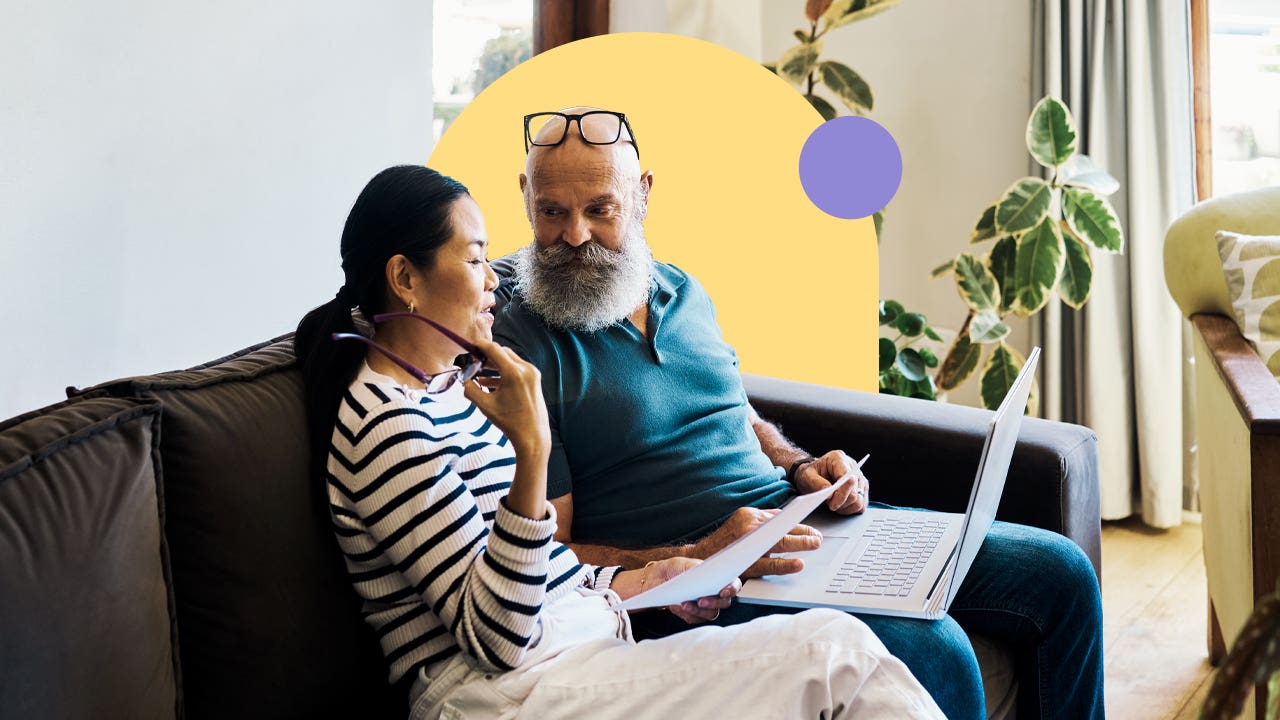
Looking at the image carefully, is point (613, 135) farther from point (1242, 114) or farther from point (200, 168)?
point (1242, 114)

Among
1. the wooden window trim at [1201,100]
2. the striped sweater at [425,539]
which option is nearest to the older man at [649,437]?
the striped sweater at [425,539]

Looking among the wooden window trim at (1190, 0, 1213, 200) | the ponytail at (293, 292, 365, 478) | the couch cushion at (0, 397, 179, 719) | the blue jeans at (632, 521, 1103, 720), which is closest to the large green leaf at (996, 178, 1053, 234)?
the wooden window trim at (1190, 0, 1213, 200)

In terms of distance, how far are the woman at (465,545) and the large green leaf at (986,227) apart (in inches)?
81.1

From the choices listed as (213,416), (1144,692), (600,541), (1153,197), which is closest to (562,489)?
(600,541)

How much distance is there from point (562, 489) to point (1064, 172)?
202cm

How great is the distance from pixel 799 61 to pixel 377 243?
2.04m

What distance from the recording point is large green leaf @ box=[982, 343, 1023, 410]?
10.1 feet

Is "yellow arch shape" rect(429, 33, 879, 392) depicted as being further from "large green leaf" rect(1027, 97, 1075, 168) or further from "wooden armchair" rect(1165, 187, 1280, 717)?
"large green leaf" rect(1027, 97, 1075, 168)

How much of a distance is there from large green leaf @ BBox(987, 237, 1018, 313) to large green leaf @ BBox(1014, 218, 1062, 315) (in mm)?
19

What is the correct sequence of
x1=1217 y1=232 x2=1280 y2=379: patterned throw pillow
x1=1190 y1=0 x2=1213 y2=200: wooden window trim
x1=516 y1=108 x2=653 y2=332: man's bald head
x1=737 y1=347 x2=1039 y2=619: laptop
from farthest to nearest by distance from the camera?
x1=1190 y1=0 x2=1213 y2=200: wooden window trim
x1=1217 y1=232 x2=1280 y2=379: patterned throw pillow
x1=516 y1=108 x2=653 y2=332: man's bald head
x1=737 y1=347 x2=1039 y2=619: laptop

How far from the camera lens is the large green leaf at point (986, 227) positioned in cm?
304

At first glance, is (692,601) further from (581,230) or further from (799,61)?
(799,61)

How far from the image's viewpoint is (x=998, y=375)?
10.1 ft

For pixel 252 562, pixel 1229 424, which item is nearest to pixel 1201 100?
pixel 1229 424
